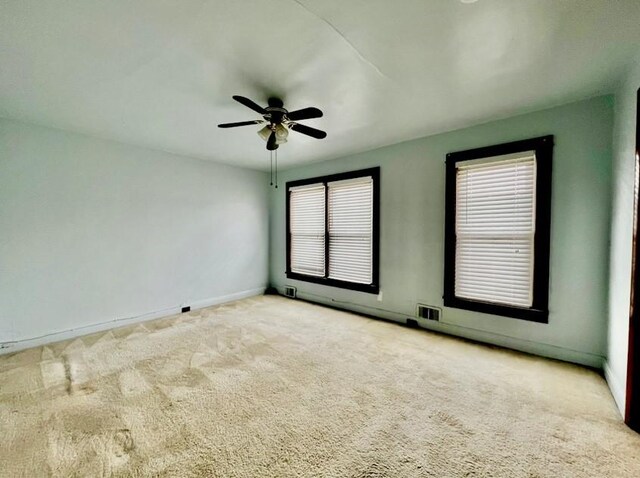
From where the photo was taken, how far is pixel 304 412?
196 centimetres

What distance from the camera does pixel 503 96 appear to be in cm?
252

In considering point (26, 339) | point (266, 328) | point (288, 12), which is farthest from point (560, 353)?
point (26, 339)

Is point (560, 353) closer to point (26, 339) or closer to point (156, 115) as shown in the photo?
point (156, 115)

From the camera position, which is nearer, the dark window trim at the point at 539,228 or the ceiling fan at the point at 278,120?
the ceiling fan at the point at 278,120

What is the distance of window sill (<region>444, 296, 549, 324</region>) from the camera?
9.16ft

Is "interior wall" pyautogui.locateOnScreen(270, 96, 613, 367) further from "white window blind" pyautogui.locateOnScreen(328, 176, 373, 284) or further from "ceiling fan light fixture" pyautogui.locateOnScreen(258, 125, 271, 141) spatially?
"ceiling fan light fixture" pyautogui.locateOnScreen(258, 125, 271, 141)

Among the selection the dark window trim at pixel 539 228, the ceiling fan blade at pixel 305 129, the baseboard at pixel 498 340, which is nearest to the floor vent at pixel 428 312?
the baseboard at pixel 498 340

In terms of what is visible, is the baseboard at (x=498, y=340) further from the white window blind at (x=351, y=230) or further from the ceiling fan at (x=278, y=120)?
the ceiling fan at (x=278, y=120)

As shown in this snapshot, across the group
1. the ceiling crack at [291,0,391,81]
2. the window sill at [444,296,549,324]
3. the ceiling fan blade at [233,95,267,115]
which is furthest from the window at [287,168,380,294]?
the ceiling fan blade at [233,95,267,115]

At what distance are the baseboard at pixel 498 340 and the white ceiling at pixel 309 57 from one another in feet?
8.13

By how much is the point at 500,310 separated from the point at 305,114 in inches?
116

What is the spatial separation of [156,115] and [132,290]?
8.16ft

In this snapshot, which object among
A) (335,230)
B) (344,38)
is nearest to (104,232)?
(335,230)

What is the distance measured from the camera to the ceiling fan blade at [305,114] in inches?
89.8
